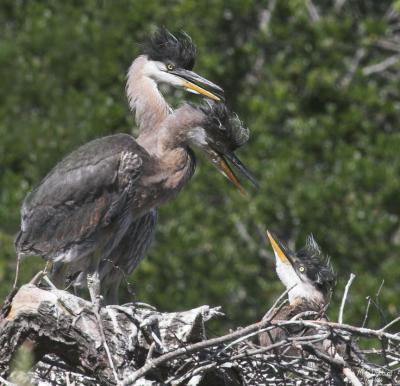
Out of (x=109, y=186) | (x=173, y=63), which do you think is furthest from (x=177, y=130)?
(x=173, y=63)

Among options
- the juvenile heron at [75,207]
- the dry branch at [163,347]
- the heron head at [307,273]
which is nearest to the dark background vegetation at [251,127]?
the heron head at [307,273]

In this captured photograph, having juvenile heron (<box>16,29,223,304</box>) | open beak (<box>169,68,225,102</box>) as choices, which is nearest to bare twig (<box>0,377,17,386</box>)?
juvenile heron (<box>16,29,223,304</box>)

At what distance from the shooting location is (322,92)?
1159cm

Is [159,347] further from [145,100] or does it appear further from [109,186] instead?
[145,100]

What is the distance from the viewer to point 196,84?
800 centimetres

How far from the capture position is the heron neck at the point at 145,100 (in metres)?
7.83

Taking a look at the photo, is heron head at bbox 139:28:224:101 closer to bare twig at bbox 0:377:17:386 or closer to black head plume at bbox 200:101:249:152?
black head plume at bbox 200:101:249:152

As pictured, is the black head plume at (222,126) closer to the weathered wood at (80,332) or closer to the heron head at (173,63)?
the heron head at (173,63)

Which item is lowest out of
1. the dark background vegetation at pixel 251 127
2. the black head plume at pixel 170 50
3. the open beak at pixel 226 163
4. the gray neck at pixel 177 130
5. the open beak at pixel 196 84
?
the dark background vegetation at pixel 251 127

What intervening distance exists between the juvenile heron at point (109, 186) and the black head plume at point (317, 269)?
24.0 inches

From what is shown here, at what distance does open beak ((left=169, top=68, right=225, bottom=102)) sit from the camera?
7815mm

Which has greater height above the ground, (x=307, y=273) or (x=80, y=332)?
(x=80, y=332)

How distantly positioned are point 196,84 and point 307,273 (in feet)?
4.48

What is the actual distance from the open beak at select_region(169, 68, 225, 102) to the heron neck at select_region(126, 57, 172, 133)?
0.53ft
